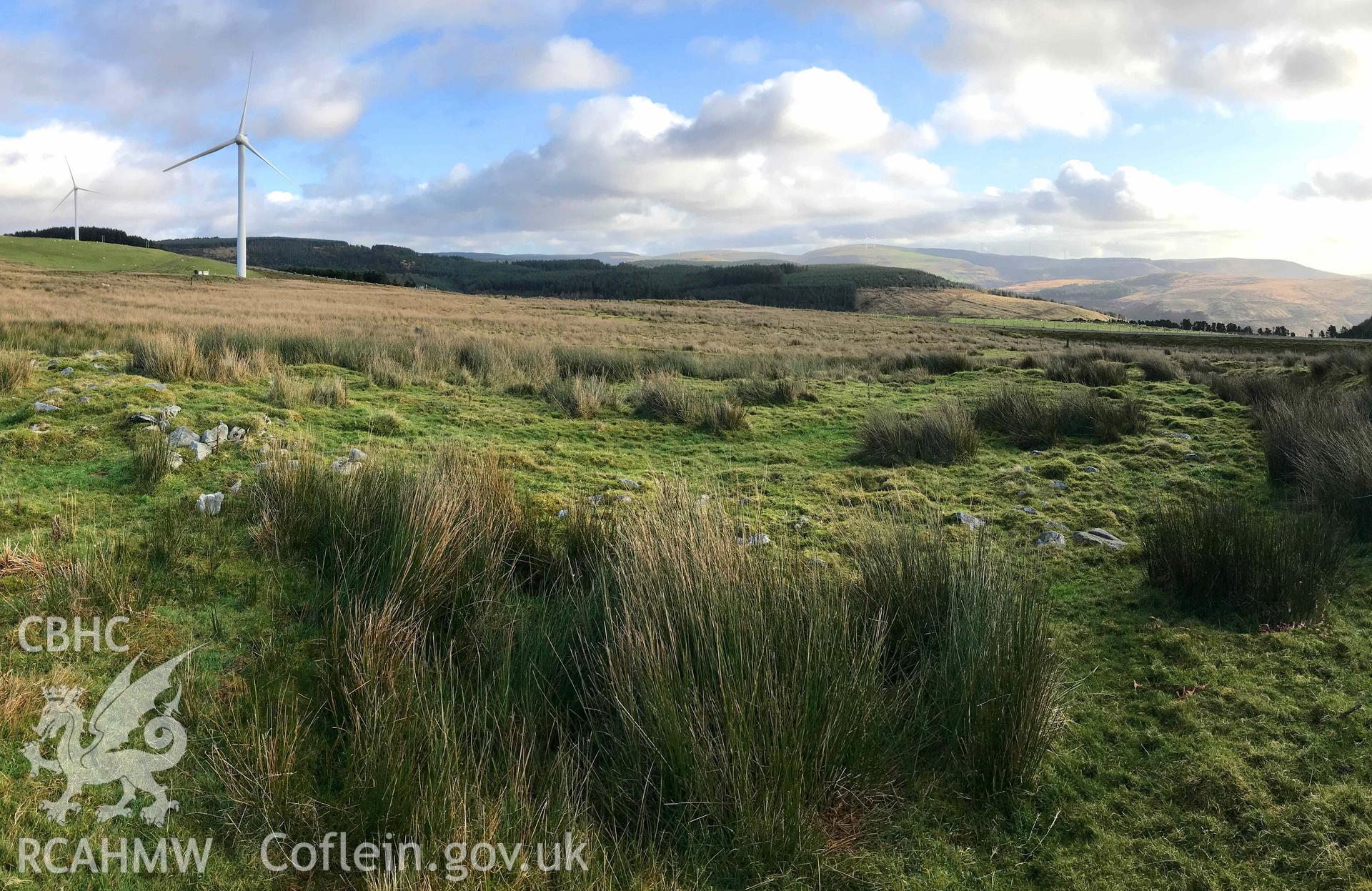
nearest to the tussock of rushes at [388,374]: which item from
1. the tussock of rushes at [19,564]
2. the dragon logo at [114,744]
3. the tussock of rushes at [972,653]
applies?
the tussock of rushes at [19,564]

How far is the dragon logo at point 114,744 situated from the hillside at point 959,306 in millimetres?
98220

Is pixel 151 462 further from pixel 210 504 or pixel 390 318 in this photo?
pixel 390 318

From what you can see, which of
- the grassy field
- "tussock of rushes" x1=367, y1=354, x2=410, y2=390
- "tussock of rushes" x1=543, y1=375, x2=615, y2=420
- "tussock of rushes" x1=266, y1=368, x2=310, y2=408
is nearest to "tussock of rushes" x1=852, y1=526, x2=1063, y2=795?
the grassy field

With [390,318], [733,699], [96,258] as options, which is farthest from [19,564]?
[96,258]

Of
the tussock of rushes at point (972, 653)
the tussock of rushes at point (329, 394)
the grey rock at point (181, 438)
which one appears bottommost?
the tussock of rushes at point (972, 653)

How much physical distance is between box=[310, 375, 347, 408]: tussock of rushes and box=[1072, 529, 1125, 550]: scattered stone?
919 cm

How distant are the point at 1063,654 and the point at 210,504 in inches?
236

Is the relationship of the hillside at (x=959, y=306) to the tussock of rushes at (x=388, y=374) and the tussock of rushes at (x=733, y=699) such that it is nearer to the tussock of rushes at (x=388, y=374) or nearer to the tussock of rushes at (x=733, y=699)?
the tussock of rushes at (x=388, y=374)

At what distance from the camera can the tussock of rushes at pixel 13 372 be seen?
8867 mm

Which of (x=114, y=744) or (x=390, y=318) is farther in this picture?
(x=390, y=318)

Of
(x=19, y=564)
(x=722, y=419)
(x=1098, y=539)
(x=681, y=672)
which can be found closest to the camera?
(x=681, y=672)

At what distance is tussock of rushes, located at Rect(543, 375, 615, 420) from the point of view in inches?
440

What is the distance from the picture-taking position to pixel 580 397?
37.3 feet

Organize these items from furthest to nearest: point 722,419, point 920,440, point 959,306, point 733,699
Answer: point 959,306, point 722,419, point 920,440, point 733,699
